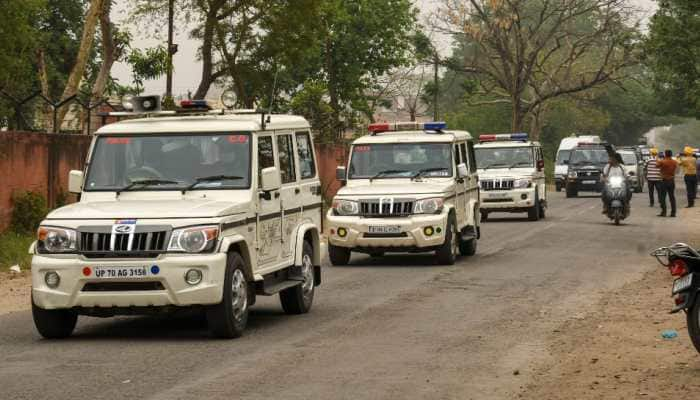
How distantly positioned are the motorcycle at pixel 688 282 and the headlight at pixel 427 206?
9.97 metres

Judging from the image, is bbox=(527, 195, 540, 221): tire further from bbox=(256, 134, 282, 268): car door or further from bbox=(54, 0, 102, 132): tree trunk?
bbox=(256, 134, 282, 268): car door

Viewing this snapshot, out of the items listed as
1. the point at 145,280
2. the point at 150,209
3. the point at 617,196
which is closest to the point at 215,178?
the point at 150,209

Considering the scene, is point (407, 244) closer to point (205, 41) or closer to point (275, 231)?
point (275, 231)

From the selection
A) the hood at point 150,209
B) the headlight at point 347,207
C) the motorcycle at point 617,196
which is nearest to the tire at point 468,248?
the headlight at point 347,207

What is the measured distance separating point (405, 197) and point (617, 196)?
13604mm

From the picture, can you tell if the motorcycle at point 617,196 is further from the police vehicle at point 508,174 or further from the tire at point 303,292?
the tire at point 303,292

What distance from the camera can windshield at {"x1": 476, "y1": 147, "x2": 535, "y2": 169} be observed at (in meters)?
34.9

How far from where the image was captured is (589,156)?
174 feet

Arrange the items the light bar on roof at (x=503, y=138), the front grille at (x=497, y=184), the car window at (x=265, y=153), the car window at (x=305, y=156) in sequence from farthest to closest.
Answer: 1. the light bar on roof at (x=503, y=138)
2. the front grille at (x=497, y=184)
3. the car window at (x=305, y=156)
4. the car window at (x=265, y=153)

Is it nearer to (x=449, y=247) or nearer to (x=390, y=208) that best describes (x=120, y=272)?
(x=390, y=208)

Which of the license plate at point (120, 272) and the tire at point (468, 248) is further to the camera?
the tire at point (468, 248)

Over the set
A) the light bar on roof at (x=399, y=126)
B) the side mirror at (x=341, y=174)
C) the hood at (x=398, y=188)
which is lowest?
the hood at (x=398, y=188)

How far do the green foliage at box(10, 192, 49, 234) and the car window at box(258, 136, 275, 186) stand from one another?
36.0 feet

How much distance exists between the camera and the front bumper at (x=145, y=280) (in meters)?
11.6
